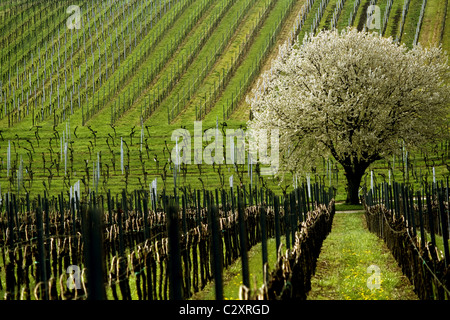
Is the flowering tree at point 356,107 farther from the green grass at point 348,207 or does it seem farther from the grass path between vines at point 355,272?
the grass path between vines at point 355,272

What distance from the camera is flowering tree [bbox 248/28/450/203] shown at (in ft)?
96.9

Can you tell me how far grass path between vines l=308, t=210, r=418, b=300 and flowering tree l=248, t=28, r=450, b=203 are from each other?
12588 millimetres

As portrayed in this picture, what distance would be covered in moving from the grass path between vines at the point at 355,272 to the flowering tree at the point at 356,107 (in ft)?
41.3

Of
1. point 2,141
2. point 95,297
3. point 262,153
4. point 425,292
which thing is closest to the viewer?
point 95,297

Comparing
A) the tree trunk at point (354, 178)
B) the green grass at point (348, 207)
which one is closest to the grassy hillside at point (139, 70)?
the tree trunk at point (354, 178)

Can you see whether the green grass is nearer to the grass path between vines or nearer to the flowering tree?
the flowering tree

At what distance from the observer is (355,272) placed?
1118 centimetres

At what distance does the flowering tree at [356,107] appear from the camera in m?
29.5

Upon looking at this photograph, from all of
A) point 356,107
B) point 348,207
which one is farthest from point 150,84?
point 348,207

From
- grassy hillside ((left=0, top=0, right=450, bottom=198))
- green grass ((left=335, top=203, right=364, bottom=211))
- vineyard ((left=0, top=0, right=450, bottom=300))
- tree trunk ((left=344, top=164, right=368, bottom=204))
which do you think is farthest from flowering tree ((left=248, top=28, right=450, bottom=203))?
grassy hillside ((left=0, top=0, right=450, bottom=198))
